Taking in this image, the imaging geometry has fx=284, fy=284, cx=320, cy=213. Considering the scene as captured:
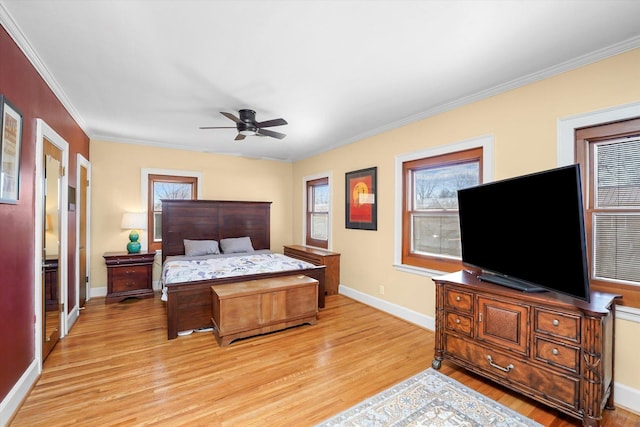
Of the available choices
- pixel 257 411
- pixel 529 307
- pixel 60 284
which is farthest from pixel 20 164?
pixel 529 307

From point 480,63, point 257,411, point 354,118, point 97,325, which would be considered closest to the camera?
point 257,411

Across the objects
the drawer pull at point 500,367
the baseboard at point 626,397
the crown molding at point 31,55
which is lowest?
the baseboard at point 626,397

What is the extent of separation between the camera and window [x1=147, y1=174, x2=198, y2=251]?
5145mm

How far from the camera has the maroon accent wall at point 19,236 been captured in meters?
1.87

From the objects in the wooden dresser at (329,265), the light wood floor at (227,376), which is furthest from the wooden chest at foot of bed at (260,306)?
the wooden dresser at (329,265)

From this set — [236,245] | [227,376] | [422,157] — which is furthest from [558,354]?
[236,245]

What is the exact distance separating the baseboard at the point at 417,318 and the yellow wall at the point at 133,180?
2.93 m

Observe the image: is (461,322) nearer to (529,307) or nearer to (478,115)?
(529,307)

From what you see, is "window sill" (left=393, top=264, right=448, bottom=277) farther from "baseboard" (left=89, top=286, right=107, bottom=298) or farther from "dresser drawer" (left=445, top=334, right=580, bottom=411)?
"baseboard" (left=89, top=286, right=107, bottom=298)

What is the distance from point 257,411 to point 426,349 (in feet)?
5.90

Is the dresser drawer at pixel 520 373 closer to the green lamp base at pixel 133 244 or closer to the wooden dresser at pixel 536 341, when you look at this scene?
the wooden dresser at pixel 536 341

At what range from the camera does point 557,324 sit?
1.89m

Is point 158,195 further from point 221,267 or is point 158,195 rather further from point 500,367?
point 500,367

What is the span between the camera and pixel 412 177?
3.84 metres
